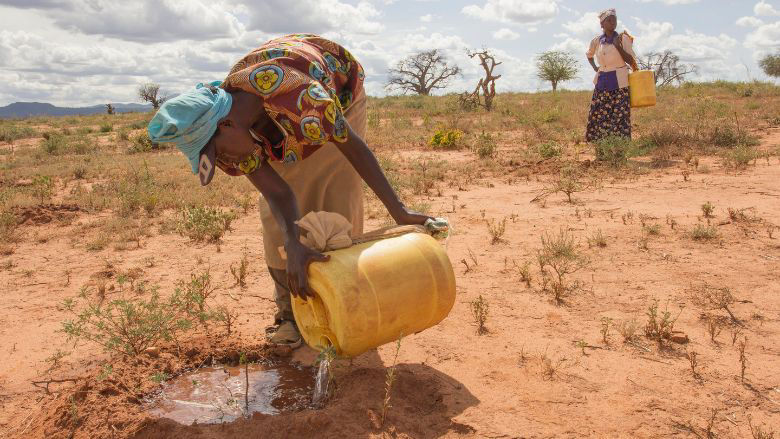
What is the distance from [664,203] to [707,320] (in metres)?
2.38

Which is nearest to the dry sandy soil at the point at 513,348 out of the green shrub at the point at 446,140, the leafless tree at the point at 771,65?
the green shrub at the point at 446,140

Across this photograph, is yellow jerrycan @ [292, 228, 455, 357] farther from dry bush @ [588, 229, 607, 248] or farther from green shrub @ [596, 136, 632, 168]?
green shrub @ [596, 136, 632, 168]

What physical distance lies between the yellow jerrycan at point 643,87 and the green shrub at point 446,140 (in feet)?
8.95

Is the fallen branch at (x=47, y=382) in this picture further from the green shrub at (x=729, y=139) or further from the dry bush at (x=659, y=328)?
the green shrub at (x=729, y=139)

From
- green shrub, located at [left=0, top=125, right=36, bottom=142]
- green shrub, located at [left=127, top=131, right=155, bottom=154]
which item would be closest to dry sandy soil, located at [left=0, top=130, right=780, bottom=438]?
green shrub, located at [left=127, top=131, right=155, bottom=154]

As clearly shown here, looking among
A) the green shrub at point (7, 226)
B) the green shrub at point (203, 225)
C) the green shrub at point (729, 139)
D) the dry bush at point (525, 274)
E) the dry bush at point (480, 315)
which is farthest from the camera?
the green shrub at point (729, 139)

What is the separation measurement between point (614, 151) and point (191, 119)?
18.8 feet

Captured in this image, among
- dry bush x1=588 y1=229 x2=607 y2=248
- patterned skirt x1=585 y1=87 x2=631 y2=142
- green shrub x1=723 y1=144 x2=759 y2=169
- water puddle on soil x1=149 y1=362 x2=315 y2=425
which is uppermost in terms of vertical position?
patterned skirt x1=585 y1=87 x2=631 y2=142

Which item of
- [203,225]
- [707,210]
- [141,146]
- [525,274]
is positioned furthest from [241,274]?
[141,146]

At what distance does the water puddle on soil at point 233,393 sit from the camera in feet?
8.22

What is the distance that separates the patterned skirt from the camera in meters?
7.33

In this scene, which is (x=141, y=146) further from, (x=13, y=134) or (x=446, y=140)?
(x=13, y=134)

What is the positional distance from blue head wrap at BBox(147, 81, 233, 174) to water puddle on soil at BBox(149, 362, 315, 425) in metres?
0.86

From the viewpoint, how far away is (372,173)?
8.32ft
